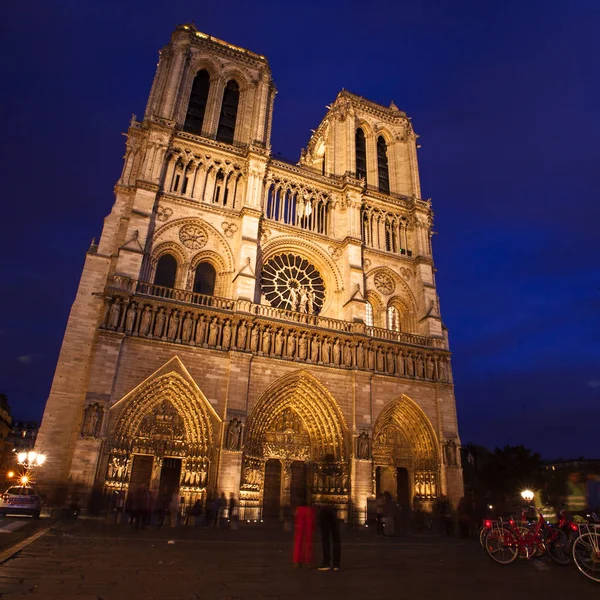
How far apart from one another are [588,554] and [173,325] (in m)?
14.2

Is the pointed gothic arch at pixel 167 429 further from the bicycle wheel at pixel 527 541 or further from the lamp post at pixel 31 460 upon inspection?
the bicycle wheel at pixel 527 541

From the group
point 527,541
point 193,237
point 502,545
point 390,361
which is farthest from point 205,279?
point 527,541

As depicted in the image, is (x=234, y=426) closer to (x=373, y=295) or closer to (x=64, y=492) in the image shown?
(x=64, y=492)

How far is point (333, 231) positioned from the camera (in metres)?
22.9

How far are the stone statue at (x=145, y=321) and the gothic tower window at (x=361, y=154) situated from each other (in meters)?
15.3

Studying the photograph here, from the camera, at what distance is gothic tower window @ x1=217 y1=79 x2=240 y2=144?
2417 centimetres

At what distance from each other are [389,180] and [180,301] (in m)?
16.2

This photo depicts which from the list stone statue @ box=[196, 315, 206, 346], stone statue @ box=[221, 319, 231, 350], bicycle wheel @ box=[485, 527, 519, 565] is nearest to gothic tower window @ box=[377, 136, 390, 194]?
stone statue @ box=[221, 319, 231, 350]

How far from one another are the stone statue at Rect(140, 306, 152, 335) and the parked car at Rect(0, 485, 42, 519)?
6.18 metres

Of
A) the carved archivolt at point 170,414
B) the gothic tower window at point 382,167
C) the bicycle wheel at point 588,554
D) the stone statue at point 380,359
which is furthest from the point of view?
the gothic tower window at point 382,167

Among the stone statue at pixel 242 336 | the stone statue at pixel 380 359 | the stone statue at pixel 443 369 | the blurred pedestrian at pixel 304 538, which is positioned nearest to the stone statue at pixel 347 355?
the stone statue at pixel 380 359

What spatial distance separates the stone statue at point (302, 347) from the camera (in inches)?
723

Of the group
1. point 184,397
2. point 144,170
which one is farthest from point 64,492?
point 144,170

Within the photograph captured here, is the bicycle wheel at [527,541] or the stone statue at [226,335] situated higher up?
the stone statue at [226,335]
